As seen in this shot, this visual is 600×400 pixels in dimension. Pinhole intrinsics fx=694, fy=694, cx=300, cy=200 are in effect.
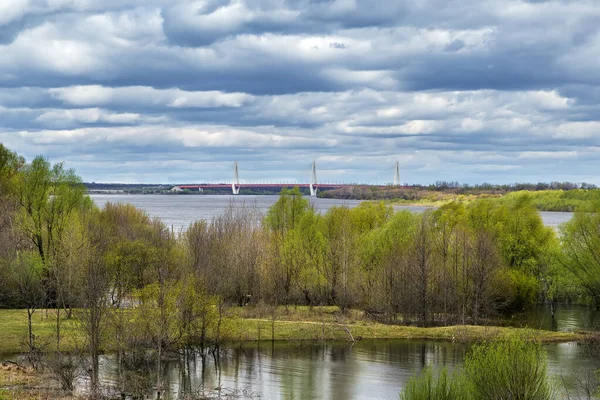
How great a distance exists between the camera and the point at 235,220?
8481 centimetres

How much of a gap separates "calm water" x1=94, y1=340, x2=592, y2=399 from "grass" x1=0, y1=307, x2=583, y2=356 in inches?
67.1

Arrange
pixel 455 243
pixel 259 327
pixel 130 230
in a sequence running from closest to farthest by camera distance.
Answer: pixel 259 327 → pixel 455 243 → pixel 130 230

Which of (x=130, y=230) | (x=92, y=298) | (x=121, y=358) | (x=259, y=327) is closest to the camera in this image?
(x=92, y=298)

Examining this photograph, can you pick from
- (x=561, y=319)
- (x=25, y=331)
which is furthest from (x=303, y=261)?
(x=25, y=331)

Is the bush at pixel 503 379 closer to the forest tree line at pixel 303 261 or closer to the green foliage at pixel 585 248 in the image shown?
the forest tree line at pixel 303 261

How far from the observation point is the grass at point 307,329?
5147 centimetres

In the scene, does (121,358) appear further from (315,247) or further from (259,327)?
(315,247)

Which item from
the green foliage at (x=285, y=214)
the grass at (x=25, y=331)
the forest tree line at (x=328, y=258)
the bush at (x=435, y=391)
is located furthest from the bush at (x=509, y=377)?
the green foliage at (x=285, y=214)

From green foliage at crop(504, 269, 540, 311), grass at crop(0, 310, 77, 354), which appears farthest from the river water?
green foliage at crop(504, 269, 540, 311)

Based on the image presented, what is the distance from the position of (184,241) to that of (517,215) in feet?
122

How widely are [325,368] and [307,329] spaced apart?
10969mm

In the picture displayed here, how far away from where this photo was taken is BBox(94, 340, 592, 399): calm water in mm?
39438

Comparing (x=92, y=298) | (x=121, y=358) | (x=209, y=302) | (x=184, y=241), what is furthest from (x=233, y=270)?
(x=92, y=298)

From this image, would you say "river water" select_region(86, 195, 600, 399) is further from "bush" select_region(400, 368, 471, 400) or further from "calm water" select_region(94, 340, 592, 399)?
"bush" select_region(400, 368, 471, 400)
